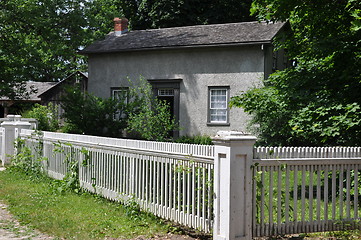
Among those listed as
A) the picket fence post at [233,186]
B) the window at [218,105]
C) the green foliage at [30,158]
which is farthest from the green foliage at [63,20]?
the picket fence post at [233,186]

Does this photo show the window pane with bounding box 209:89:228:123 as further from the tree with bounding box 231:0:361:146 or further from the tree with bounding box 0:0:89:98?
the tree with bounding box 0:0:89:98

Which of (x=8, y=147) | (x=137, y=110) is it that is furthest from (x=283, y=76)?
(x=137, y=110)

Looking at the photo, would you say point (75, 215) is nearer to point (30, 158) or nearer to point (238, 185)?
point (238, 185)

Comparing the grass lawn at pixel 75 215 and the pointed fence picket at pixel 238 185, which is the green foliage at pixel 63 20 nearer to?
the grass lawn at pixel 75 215

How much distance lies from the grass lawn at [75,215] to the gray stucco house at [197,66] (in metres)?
12.4

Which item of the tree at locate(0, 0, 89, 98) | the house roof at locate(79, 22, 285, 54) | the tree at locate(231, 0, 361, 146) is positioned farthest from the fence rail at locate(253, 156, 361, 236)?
the tree at locate(0, 0, 89, 98)

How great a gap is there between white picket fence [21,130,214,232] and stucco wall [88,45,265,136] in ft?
38.3

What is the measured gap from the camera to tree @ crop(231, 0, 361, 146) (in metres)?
8.84

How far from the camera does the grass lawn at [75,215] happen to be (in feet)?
21.7

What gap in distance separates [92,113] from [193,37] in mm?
6497

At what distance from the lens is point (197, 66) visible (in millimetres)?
22312

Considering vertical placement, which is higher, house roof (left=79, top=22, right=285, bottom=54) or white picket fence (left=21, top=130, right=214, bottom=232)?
house roof (left=79, top=22, right=285, bottom=54)

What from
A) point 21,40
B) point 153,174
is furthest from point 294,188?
point 21,40

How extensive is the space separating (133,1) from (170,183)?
30.2 m
